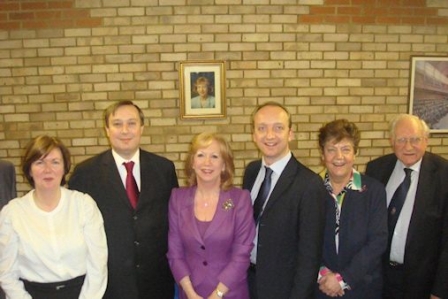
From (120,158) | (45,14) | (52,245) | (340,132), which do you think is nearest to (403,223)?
(340,132)

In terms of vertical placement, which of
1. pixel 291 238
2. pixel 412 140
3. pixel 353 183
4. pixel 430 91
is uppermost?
pixel 430 91

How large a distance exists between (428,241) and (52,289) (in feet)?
7.14

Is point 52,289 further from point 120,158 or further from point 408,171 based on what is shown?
point 408,171

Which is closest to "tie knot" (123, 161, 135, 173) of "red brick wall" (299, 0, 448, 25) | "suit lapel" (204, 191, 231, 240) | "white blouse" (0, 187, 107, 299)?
"white blouse" (0, 187, 107, 299)

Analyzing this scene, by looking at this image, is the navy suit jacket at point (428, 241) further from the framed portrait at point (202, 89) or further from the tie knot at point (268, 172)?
the framed portrait at point (202, 89)

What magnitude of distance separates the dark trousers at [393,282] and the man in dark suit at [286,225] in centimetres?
69

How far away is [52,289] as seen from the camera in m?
1.87

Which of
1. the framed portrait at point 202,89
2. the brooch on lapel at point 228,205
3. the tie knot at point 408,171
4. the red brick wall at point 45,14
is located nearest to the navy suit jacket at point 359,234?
the tie knot at point 408,171

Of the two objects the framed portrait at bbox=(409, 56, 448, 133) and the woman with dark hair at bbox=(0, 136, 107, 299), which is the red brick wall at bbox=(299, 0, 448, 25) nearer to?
the framed portrait at bbox=(409, 56, 448, 133)

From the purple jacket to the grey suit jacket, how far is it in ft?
3.35

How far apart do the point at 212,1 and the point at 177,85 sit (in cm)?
90

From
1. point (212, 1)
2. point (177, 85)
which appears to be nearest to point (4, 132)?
point (177, 85)

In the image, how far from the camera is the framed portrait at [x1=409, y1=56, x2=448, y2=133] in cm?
381

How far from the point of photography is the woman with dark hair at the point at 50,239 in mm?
1841
